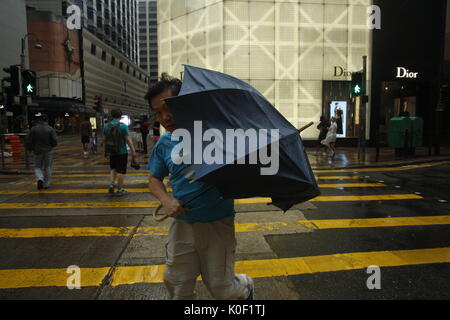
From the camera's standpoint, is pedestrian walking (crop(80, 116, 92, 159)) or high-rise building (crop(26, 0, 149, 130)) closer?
pedestrian walking (crop(80, 116, 92, 159))

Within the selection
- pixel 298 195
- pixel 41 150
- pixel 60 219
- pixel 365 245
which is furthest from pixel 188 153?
pixel 41 150

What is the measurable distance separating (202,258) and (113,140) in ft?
18.7

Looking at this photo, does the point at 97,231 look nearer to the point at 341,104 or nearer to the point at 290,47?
the point at 290,47

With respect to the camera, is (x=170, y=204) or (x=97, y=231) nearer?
(x=170, y=204)

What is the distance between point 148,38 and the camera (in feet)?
446

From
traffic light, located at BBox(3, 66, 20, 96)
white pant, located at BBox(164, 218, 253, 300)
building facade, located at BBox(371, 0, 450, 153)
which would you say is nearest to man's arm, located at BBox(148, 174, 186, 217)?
white pant, located at BBox(164, 218, 253, 300)

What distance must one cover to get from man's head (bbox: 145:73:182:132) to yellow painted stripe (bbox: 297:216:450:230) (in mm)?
3600

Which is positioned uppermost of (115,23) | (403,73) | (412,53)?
(115,23)

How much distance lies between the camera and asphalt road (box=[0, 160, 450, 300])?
335 centimetres

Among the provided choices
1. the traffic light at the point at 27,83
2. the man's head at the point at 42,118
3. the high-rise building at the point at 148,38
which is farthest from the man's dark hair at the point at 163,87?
the high-rise building at the point at 148,38

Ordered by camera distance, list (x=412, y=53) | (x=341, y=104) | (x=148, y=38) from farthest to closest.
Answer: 1. (x=148, y=38)
2. (x=341, y=104)
3. (x=412, y=53)
